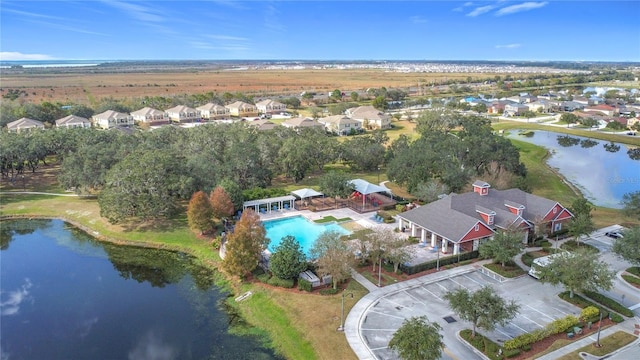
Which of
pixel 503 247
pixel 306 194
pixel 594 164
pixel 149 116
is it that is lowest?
pixel 594 164

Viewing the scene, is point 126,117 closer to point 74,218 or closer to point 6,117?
point 6,117

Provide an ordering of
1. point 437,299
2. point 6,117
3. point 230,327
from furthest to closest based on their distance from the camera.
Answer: point 6,117
point 437,299
point 230,327

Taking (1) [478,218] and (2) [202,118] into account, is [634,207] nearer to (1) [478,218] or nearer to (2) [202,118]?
(1) [478,218]

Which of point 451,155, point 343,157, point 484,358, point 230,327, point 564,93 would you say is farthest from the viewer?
point 564,93

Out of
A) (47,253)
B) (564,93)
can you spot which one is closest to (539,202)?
(47,253)

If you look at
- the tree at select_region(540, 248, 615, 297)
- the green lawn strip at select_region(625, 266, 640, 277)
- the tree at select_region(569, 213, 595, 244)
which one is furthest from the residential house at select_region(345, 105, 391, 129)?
the tree at select_region(540, 248, 615, 297)

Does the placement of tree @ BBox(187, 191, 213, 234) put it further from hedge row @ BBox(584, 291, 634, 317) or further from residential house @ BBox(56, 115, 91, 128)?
residential house @ BBox(56, 115, 91, 128)

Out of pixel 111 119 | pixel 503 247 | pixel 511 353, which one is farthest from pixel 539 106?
pixel 511 353
